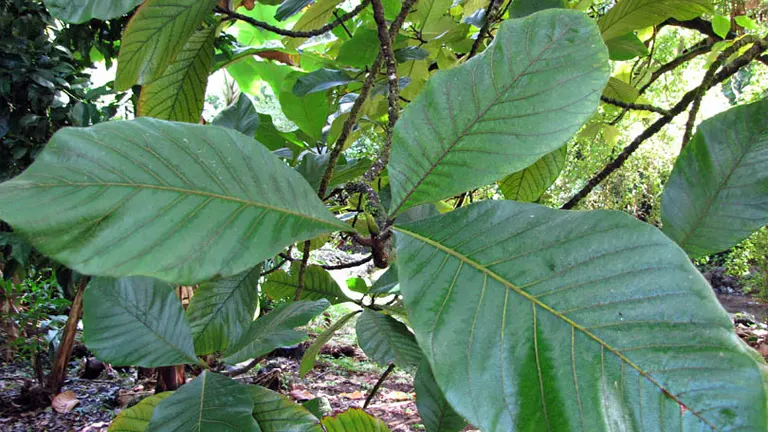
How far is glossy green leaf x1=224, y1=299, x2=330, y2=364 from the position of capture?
0.47 metres

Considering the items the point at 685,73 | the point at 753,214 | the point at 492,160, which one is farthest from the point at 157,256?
the point at 685,73

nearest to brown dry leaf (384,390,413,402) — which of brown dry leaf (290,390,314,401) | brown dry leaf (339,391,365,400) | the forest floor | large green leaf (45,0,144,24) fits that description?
the forest floor

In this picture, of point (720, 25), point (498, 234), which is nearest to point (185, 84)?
point (498, 234)

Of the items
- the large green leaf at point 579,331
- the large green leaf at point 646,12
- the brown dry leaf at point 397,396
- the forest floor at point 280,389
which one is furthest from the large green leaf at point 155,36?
the brown dry leaf at point 397,396

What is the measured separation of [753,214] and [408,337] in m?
0.30

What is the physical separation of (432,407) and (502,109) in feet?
0.85

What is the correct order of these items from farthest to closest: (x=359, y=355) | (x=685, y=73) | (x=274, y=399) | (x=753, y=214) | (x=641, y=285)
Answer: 1. (x=685, y=73)
2. (x=359, y=355)
3. (x=274, y=399)
4. (x=753, y=214)
5. (x=641, y=285)

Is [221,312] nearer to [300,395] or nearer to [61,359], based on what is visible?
[300,395]

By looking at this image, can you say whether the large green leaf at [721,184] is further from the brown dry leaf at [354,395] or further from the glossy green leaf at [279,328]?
the brown dry leaf at [354,395]

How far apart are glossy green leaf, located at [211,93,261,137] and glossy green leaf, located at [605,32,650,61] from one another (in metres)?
0.52

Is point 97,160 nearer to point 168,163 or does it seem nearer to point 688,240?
point 168,163

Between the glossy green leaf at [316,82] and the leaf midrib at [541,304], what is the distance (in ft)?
1.60

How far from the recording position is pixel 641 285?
0.77 ft

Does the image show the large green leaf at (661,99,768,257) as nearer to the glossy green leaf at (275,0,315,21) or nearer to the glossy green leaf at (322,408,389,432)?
the glossy green leaf at (322,408,389,432)
